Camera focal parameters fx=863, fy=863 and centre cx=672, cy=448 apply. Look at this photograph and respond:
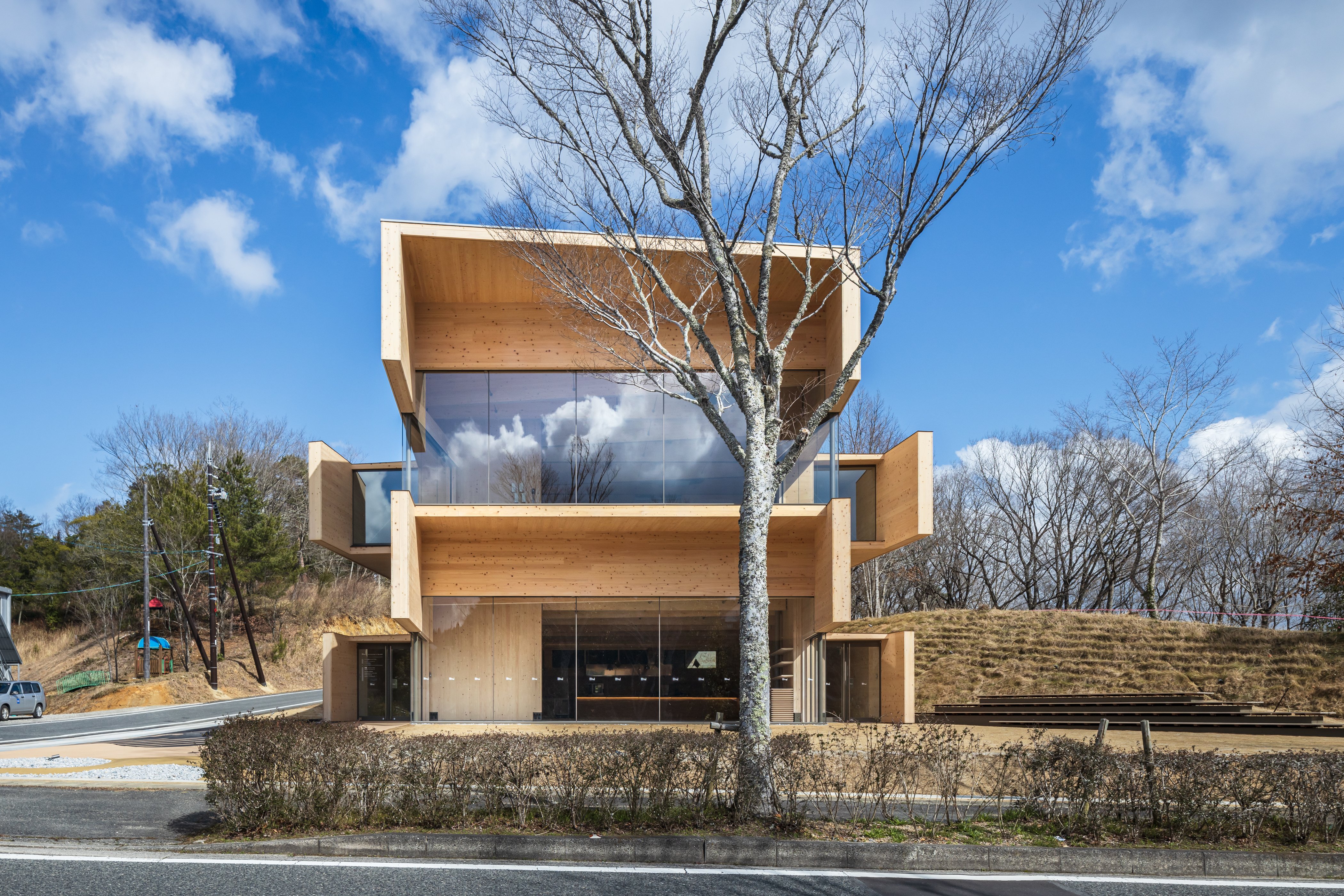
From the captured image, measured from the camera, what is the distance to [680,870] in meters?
6.70

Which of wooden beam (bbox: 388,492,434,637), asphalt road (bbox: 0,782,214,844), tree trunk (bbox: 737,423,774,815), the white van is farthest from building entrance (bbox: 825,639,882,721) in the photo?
the white van

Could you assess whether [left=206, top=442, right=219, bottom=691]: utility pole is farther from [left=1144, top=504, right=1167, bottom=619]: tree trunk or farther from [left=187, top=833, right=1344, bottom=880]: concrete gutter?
[left=1144, top=504, right=1167, bottom=619]: tree trunk

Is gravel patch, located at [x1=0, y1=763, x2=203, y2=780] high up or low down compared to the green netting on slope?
up

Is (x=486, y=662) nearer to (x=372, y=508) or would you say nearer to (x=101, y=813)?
(x=372, y=508)

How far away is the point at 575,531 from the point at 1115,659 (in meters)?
17.8

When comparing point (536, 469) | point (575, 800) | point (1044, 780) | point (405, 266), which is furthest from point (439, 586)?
point (1044, 780)

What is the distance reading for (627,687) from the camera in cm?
1878

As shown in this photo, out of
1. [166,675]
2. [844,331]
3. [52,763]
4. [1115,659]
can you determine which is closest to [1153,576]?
[1115,659]

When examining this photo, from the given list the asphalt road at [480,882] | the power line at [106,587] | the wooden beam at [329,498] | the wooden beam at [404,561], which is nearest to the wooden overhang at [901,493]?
the wooden beam at [404,561]

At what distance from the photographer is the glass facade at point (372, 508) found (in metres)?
19.5

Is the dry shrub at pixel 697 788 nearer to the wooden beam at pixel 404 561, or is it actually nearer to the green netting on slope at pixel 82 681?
the wooden beam at pixel 404 561

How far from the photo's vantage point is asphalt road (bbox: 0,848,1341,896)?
6.03 meters

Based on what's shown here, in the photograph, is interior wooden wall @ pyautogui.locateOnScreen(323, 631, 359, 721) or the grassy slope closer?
interior wooden wall @ pyautogui.locateOnScreen(323, 631, 359, 721)

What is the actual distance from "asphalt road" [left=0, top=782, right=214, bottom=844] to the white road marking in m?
0.70
